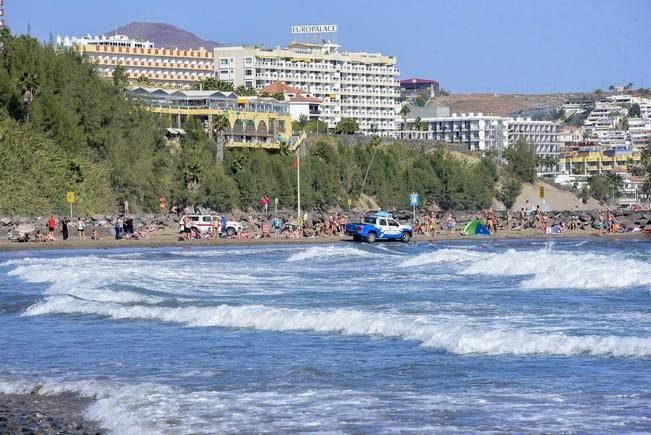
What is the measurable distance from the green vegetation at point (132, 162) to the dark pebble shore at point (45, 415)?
51.6 m

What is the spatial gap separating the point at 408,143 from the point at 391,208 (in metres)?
13.9

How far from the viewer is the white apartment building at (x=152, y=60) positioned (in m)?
147

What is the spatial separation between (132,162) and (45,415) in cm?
6855

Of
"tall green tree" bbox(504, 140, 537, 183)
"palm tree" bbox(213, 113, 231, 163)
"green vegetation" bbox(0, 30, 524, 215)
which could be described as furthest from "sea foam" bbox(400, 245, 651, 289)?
"tall green tree" bbox(504, 140, 537, 183)

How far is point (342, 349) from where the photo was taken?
19.2 meters

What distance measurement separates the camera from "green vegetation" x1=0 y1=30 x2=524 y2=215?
69.4 meters

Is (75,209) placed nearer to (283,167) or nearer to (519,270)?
(283,167)

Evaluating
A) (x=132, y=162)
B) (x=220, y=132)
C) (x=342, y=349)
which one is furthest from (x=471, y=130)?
(x=342, y=349)

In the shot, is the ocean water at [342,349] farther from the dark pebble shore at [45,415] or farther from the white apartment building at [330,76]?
the white apartment building at [330,76]

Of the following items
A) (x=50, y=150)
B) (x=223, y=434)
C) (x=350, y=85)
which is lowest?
(x=223, y=434)

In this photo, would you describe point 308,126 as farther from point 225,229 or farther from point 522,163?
point 225,229

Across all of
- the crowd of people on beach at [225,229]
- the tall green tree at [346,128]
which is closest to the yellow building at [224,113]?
the tall green tree at [346,128]

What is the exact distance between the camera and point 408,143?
119 meters

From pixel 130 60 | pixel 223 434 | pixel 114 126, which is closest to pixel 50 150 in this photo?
pixel 114 126
